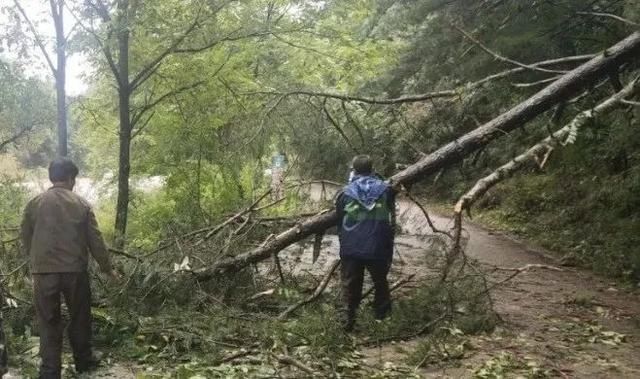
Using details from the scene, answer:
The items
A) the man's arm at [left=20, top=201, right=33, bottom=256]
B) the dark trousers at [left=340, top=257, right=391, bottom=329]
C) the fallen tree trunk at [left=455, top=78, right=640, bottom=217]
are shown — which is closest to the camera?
the man's arm at [left=20, top=201, right=33, bottom=256]

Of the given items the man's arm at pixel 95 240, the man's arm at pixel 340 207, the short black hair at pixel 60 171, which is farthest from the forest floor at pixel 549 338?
the short black hair at pixel 60 171

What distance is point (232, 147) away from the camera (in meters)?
8.87

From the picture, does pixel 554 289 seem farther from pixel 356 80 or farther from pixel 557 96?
pixel 356 80

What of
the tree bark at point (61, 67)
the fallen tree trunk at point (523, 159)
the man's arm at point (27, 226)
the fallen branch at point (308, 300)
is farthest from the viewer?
the tree bark at point (61, 67)

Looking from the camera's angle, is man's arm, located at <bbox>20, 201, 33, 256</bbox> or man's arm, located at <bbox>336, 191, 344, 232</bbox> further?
man's arm, located at <bbox>336, 191, 344, 232</bbox>

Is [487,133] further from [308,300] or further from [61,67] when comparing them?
[61,67]

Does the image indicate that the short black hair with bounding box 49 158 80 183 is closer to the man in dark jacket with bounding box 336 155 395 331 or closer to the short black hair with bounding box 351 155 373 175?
the man in dark jacket with bounding box 336 155 395 331

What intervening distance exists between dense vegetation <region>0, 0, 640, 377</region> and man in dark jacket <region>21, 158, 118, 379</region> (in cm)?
72

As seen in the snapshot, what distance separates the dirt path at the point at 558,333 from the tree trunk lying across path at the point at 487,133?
1537 mm

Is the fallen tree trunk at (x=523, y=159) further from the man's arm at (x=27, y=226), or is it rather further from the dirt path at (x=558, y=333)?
the man's arm at (x=27, y=226)

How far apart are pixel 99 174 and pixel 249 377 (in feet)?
41.4

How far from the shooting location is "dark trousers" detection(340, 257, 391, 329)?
Answer: 6340 millimetres

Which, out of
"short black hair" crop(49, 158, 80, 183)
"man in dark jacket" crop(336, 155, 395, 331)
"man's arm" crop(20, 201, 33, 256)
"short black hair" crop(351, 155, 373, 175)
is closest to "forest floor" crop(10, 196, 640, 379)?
"man in dark jacket" crop(336, 155, 395, 331)

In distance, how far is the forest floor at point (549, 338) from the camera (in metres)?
5.13
